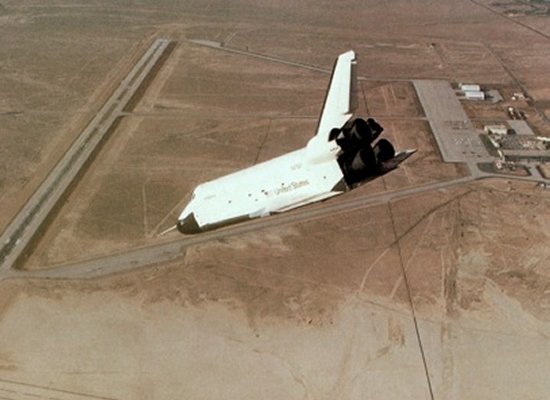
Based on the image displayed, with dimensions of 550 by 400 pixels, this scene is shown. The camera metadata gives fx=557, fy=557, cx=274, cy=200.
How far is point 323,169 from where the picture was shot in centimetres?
4291

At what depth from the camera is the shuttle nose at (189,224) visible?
1811 inches

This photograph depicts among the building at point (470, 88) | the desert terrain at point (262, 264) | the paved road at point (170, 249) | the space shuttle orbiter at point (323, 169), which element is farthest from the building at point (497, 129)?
the space shuttle orbiter at point (323, 169)

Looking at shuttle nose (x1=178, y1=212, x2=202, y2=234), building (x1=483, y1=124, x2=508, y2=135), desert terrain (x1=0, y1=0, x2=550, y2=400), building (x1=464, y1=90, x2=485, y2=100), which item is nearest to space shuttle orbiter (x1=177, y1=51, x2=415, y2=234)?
shuttle nose (x1=178, y1=212, x2=202, y2=234)

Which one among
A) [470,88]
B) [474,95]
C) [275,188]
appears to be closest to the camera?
[275,188]

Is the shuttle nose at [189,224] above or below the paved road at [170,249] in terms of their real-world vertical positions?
above

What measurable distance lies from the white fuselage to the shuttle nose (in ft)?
0.91

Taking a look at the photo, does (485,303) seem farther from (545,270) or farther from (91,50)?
(91,50)

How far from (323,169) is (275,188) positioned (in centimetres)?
399

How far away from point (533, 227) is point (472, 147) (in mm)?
19106

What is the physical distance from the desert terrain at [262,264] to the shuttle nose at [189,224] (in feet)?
28.4

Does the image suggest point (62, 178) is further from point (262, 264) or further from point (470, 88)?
point (470, 88)

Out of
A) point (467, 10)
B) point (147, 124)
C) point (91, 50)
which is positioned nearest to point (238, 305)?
point (147, 124)

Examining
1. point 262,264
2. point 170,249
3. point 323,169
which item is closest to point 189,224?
point 323,169

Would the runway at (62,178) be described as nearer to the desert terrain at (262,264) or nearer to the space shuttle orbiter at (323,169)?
the desert terrain at (262,264)
